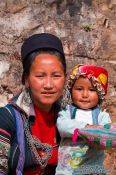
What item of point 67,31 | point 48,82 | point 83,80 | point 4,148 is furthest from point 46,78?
point 67,31

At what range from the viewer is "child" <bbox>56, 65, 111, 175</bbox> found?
9.72 feet

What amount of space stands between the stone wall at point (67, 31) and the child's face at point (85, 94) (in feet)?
5.00

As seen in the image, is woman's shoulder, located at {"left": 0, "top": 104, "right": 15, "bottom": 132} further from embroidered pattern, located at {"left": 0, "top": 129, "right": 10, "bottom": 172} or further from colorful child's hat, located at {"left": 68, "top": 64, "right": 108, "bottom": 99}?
colorful child's hat, located at {"left": 68, "top": 64, "right": 108, "bottom": 99}

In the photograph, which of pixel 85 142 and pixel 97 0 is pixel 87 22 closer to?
pixel 97 0

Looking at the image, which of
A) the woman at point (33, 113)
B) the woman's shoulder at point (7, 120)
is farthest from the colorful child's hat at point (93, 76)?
the woman's shoulder at point (7, 120)

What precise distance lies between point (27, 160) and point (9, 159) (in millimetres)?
108

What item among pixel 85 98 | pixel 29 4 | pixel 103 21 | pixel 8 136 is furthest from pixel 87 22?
pixel 8 136

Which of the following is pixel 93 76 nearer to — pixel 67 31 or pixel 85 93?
pixel 85 93

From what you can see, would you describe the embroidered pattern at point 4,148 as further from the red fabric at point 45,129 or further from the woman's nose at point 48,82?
the woman's nose at point 48,82

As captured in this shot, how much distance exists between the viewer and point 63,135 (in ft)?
9.78

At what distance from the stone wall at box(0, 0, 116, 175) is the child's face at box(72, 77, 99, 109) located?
1524mm

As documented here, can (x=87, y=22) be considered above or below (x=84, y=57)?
above

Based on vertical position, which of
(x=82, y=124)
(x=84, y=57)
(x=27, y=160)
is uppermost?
(x=84, y=57)

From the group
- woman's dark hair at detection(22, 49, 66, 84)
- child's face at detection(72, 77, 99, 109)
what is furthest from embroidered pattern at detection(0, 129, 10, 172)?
child's face at detection(72, 77, 99, 109)
